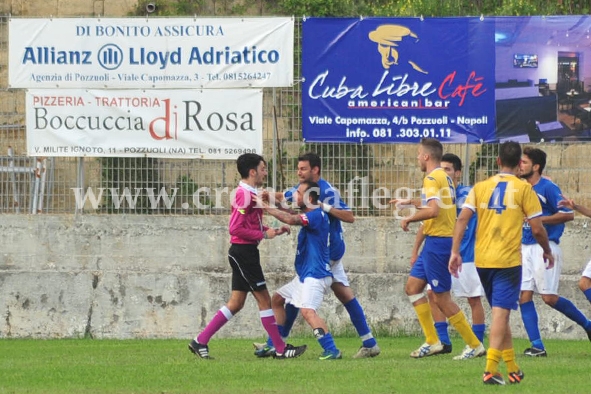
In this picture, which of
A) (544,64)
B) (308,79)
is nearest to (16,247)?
(308,79)

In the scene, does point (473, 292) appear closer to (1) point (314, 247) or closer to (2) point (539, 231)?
(1) point (314, 247)

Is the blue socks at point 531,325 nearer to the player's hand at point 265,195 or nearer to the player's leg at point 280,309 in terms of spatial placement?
the player's leg at point 280,309

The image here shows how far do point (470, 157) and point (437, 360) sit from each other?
4.57 metres

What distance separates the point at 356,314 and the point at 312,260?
802 mm

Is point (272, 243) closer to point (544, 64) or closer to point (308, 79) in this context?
point (308, 79)

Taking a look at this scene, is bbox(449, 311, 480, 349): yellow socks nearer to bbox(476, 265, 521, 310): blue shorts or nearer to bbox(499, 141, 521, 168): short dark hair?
Result: bbox(476, 265, 521, 310): blue shorts

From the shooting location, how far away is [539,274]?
13414 mm

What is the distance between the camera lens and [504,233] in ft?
33.9

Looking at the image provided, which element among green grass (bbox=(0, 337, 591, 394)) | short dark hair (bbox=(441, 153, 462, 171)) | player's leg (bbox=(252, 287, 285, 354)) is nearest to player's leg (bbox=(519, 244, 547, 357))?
green grass (bbox=(0, 337, 591, 394))

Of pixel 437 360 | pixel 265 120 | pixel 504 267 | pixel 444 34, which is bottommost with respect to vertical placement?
pixel 437 360

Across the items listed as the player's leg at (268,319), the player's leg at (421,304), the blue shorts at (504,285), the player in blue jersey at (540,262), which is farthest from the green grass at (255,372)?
the blue shorts at (504,285)

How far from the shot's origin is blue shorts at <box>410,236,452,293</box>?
12508 mm

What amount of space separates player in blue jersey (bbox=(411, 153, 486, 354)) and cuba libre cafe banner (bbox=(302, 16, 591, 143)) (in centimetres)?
255

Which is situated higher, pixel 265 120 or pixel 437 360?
pixel 265 120
